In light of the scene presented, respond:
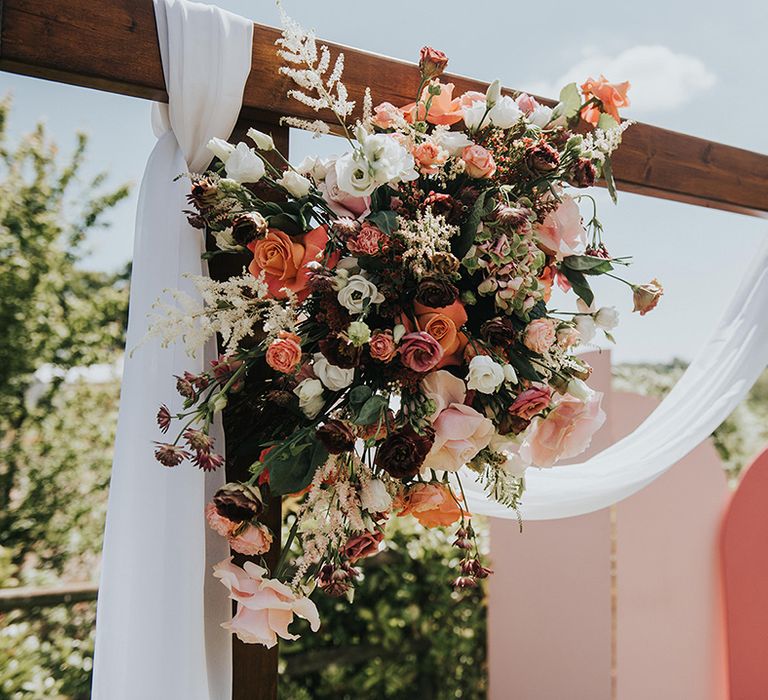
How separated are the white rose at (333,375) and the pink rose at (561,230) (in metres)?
0.44

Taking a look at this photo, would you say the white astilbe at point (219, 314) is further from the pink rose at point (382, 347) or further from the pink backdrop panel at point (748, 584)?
the pink backdrop panel at point (748, 584)

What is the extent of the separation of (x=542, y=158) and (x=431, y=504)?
620 millimetres

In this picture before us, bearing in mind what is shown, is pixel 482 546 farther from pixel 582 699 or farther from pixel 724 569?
pixel 724 569

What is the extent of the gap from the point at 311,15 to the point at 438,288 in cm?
303

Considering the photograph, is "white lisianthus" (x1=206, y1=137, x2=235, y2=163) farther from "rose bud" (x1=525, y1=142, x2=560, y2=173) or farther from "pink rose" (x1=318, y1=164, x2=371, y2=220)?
"rose bud" (x1=525, y1=142, x2=560, y2=173)

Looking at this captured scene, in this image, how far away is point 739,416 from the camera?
23.9ft

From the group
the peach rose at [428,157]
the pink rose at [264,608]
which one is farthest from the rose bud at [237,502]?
the peach rose at [428,157]

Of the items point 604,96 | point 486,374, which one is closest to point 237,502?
point 486,374

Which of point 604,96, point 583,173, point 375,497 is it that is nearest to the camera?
point 375,497

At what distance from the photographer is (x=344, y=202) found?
52.2 inches

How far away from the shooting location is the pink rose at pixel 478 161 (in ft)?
4.34

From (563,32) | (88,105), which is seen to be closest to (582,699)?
(88,105)

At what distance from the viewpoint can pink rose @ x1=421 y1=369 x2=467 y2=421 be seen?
1.24 m

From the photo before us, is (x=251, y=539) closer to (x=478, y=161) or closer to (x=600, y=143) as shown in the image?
(x=478, y=161)
